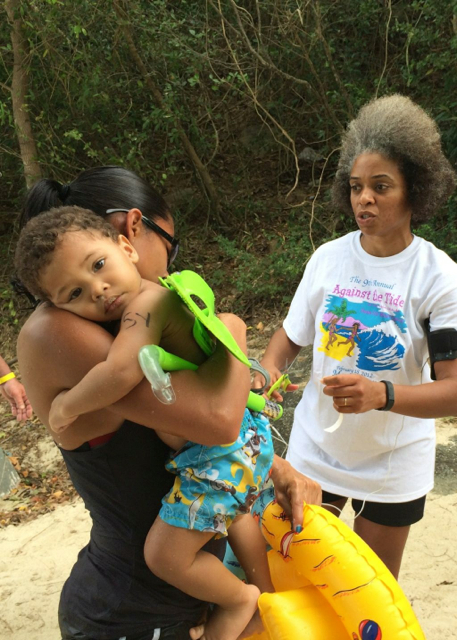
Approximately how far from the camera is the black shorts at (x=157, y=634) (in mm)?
1583

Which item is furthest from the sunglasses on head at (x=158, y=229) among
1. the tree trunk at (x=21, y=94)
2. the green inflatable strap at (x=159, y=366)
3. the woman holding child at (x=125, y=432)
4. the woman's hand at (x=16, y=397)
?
the tree trunk at (x=21, y=94)

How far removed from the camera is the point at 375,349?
2221 mm

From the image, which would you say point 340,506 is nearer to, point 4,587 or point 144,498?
point 144,498

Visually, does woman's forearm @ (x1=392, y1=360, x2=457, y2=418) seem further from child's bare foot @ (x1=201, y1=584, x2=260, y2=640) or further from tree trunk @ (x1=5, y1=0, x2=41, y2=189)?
tree trunk @ (x1=5, y1=0, x2=41, y2=189)

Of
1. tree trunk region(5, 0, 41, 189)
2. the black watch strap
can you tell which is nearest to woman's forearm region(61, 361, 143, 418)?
the black watch strap

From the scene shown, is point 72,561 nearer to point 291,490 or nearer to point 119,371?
point 291,490

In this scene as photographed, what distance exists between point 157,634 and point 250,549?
0.33 metres

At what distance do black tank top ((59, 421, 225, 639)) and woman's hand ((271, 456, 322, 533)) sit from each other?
0.25 meters

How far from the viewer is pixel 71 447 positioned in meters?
1.46

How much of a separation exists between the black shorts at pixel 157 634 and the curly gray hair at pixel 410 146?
165cm

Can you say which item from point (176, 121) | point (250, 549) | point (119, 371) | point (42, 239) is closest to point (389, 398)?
point (250, 549)

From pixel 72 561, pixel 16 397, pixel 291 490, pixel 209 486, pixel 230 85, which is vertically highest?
pixel 230 85

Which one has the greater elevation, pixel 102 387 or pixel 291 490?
pixel 102 387

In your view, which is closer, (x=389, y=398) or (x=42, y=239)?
(x=42, y=239)
